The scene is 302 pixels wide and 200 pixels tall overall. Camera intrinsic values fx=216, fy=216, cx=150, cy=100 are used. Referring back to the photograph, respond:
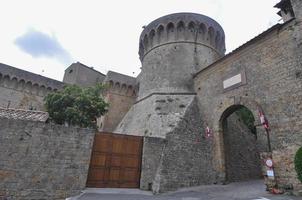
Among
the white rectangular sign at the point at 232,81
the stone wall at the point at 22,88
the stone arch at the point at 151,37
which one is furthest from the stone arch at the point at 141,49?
the stone wall at the point at 22,88

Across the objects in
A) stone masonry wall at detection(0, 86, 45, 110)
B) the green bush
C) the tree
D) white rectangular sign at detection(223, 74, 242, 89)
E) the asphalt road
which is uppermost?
stone masonry wall at detection(0, 86, 45, 110)

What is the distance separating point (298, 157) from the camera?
647cm

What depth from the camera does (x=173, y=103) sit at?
12.7 metres

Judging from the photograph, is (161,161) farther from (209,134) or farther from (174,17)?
(174,17)

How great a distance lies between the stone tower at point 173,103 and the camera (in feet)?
31.7

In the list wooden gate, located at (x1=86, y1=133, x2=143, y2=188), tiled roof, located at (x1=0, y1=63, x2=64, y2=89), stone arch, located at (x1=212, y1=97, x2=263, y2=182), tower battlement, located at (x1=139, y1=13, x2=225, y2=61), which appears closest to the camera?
wooden gate, located at (x1=86, y1=133, x2=143, y2=188)

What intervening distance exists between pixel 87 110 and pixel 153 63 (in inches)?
220

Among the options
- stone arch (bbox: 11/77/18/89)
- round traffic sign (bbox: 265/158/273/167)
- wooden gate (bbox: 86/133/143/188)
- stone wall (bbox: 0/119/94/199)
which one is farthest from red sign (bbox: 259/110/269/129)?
stone arch (bbox: 11/77/18/89)

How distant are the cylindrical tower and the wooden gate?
17.0 ft

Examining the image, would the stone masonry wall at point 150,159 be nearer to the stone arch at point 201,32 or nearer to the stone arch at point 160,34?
the stone arch at point 160,34

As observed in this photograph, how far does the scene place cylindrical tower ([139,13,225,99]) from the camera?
1413 centimetres

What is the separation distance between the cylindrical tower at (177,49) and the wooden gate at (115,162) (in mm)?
5196

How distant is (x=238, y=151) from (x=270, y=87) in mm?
4615

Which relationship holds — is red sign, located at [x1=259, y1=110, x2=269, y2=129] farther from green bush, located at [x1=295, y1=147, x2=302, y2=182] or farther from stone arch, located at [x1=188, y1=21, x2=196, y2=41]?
stone arch, located at [x1=188, y1=21, x2=196, y2=41]
